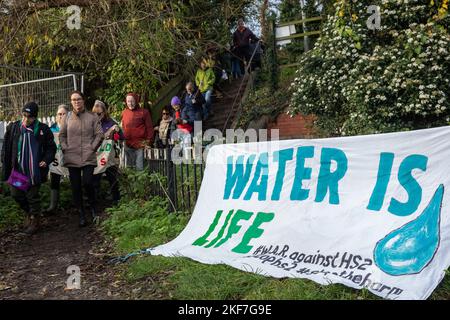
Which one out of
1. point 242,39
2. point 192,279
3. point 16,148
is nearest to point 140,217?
point 16,148

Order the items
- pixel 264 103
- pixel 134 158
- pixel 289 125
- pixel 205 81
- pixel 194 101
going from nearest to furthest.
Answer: pixel 134 158 < pixel 194 101 < pixel 205 81 < pixel 289 125 < pixel 264 103

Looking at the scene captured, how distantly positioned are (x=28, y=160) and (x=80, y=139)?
795mm

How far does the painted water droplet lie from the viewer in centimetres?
396

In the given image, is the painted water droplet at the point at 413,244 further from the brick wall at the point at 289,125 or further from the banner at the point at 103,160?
the brick wall at the point at 289,125

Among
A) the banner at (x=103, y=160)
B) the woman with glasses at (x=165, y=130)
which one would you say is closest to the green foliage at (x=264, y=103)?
the woman with glasses at (x=165, y=130)

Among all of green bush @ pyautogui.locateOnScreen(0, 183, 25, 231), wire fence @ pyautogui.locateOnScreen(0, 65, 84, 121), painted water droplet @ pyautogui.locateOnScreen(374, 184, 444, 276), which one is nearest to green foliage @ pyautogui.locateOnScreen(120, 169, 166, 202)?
green bush @ pyautogui.locateOnScreen(0, 183, 25, 231)

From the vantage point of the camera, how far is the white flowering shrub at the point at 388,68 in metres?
8.23

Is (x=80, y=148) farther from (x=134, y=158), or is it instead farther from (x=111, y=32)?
(x=111, y=32)

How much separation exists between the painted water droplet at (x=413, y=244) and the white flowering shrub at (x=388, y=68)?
12.9 feet

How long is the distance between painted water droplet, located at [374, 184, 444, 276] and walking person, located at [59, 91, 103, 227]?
15.5ft

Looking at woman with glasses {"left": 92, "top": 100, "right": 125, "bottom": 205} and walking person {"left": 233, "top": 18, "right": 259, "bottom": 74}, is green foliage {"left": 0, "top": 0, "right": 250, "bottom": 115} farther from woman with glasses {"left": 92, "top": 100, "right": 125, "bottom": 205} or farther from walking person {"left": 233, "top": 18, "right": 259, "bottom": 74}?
walking person {"left": 233, "top": 18, "right": 259, "bottom": 74}

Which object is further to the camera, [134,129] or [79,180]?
[134,129]

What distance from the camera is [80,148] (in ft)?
24.7

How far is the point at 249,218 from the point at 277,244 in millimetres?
659
